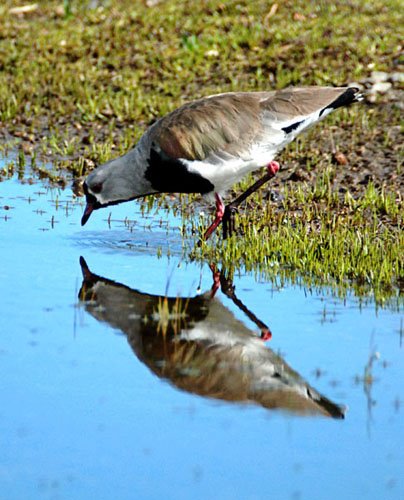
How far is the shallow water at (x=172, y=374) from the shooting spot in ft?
16.4

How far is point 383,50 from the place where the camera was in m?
15.4

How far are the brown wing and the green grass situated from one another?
81cm

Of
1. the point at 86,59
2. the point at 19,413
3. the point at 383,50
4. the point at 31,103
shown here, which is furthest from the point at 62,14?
the point at 19,413

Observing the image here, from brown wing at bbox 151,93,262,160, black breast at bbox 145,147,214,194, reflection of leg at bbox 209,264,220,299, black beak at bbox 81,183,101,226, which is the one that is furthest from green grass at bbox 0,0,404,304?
black beak at bbox 81,183,101,226

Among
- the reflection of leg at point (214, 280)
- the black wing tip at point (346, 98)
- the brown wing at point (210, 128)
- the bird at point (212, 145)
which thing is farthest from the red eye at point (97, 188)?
the black wing tip at point (346, 98)

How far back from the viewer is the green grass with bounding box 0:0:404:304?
9.13 metres

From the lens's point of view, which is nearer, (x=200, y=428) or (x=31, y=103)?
(x=200, y=428)

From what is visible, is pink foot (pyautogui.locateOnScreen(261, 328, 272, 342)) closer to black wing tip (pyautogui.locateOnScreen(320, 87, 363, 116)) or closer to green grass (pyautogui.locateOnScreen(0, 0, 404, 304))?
green grass (pyautogui.locateOnScreen(0, 0, 404, 304))

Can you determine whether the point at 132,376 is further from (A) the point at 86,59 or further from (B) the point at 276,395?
(A) the point at 86,59

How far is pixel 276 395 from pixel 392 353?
106 cm

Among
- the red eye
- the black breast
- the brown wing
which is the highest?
the brown wing

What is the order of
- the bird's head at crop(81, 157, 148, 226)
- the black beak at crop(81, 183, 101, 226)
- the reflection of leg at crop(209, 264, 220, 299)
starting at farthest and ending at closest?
the black beak at crop(81, 183, 101, 226) < the bird's head at crop(81, 157, 148, 226) < the reflection of leg at crop(209, 264, 220, 299)

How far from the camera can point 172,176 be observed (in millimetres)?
9422

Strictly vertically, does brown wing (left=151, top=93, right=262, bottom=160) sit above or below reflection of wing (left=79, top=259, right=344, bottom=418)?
above
